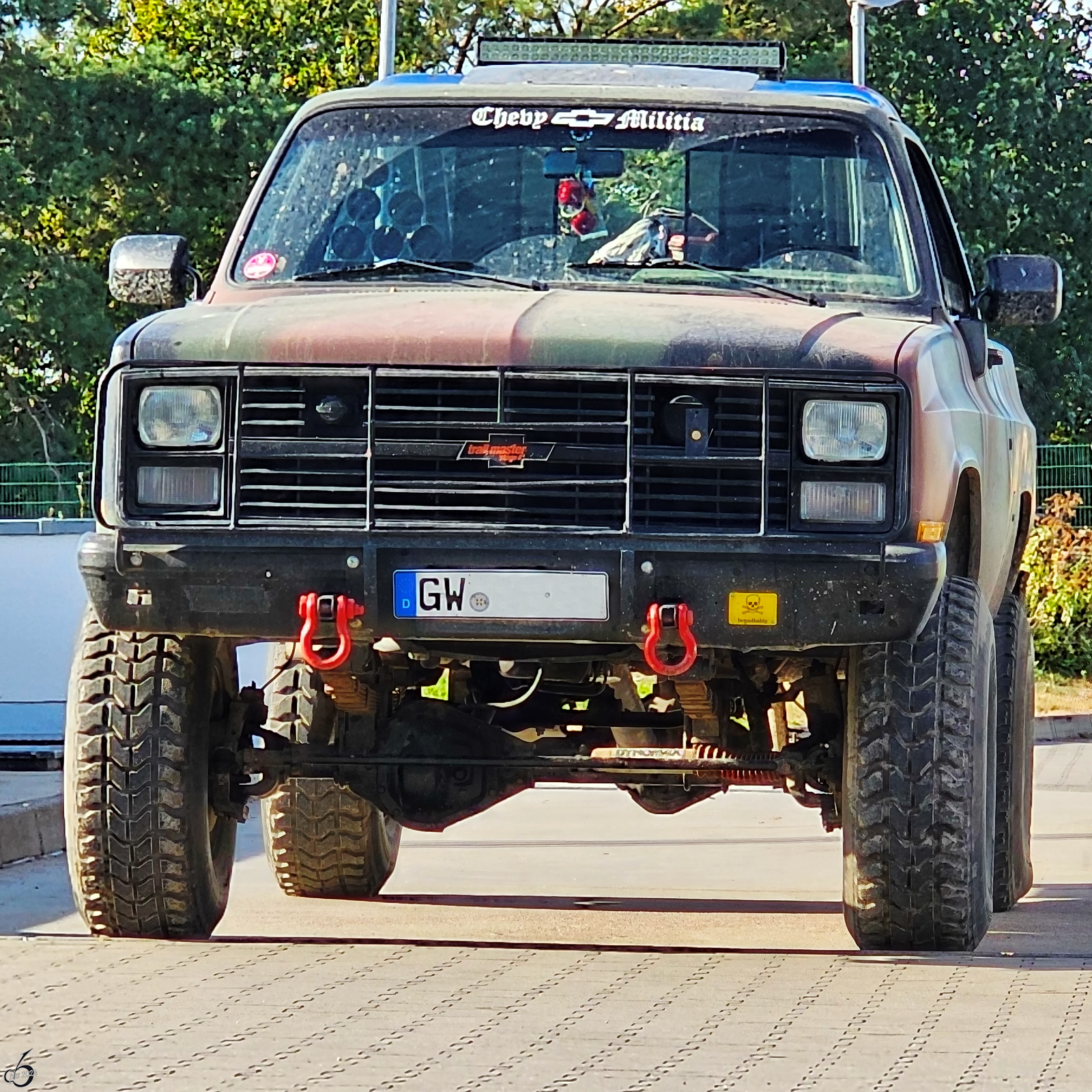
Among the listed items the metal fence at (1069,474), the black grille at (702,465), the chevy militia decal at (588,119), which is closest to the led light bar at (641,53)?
the chevy militia decal at (588,119)

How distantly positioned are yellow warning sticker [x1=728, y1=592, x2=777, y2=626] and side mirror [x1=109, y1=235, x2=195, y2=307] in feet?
7.27

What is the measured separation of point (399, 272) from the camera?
6.89 meters

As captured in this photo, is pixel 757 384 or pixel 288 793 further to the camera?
pixel 288 793

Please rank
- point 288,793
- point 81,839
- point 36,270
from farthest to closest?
point 36,270 → point 288,793 → point 81,839

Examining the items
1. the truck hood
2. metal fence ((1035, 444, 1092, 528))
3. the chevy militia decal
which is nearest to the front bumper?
the truck hood

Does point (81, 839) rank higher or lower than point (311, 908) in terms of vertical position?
higher

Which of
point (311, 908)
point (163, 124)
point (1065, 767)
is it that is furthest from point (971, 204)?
point (311, 908)

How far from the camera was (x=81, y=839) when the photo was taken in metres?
6.55

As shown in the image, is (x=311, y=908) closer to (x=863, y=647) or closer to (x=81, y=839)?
(x=81, y=839)

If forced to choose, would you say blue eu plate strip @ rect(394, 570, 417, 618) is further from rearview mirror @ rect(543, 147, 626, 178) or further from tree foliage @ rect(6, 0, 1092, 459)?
tree foliage @ rect(6, 0, 1092, 459)

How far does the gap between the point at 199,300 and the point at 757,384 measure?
1966 mm

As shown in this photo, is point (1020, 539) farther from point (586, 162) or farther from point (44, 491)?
point (44, 491)

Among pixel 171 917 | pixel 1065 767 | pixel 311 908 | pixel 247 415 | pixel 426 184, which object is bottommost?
pixel 1065 767

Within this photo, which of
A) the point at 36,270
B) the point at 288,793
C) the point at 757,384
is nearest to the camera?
the point at 757,384
